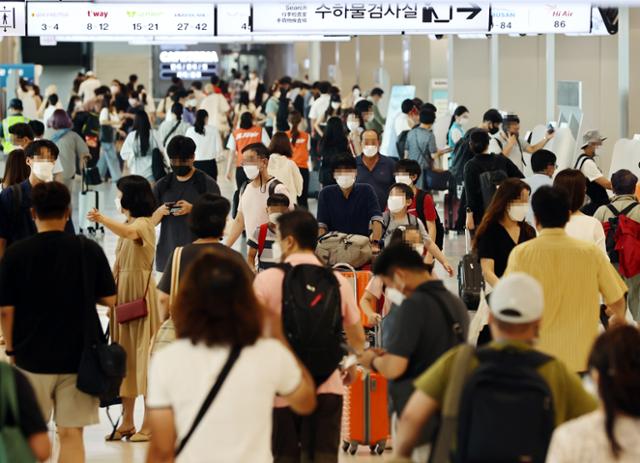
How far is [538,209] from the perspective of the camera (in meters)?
6.45

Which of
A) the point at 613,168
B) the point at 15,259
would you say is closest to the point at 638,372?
the point at 15,259

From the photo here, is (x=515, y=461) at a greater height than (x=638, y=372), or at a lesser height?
lesser

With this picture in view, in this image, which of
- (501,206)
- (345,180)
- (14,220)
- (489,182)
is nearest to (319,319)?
(501,206)

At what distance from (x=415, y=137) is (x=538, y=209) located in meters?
9.75

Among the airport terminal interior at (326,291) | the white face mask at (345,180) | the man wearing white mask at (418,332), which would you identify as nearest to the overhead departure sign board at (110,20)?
the airport terminal interior at (326,291)

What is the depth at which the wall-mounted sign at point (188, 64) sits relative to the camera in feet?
149

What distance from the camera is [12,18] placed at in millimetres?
14844

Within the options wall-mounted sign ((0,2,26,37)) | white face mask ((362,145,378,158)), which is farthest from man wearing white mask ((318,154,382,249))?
wall-mounted sign ((0,2,26,37))

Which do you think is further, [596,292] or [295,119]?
[295,119]

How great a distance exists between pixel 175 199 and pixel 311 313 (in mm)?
3565

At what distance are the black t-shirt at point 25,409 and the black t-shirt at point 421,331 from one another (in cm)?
151

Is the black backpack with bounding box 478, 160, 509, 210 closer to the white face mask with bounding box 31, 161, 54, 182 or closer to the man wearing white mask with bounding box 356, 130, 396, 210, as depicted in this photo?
the man wearing white mask with bounding box 356, 130, 396, 210

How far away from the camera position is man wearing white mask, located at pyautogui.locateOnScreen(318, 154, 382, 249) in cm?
959

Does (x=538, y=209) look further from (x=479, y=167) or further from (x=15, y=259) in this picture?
(x=479, y=167)
